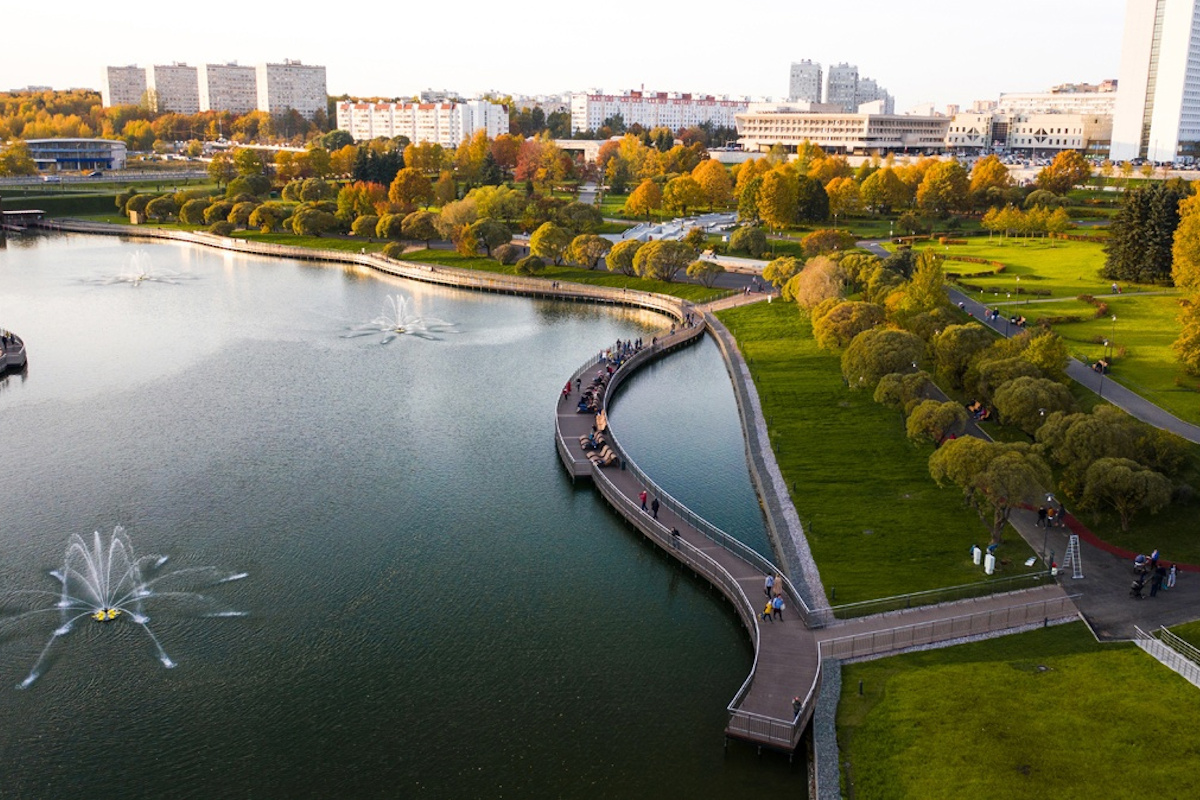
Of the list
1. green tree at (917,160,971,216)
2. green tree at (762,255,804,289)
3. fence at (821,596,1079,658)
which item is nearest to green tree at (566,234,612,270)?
green tree at (762,255,804,289)

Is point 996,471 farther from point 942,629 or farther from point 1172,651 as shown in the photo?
point 1172,651

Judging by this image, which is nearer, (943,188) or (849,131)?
(943,188)

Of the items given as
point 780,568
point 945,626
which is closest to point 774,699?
point 945,626

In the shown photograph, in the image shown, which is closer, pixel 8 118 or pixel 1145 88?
pixel 1145 88

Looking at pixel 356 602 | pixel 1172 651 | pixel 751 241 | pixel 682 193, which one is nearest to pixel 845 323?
pixel 1172 651

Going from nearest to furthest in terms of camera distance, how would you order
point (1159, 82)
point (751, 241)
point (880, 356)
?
point (880, 356), point (751, 241), point (1159, 82)

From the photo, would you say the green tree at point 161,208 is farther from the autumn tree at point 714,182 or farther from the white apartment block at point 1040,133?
the white apartment block at point 1040,133

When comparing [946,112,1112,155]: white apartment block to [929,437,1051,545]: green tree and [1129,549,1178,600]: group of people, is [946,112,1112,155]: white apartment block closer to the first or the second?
[929,437,1051,545]: green tree

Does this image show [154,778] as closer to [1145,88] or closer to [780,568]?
[780,568]
